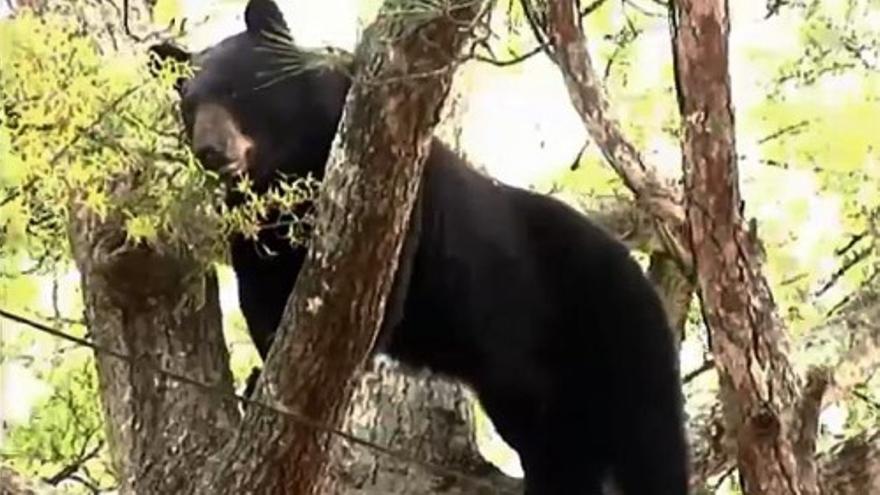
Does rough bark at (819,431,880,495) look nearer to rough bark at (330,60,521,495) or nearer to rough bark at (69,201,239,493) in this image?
rough bark at (330,60,521,495)

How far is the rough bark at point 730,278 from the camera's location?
5.35 feet

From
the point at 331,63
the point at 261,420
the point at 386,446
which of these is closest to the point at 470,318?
the point at 386,446

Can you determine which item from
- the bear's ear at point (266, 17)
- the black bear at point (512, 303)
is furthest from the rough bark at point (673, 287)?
the bear's ear at point (266, 17)

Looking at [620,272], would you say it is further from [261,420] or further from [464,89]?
[261,420]

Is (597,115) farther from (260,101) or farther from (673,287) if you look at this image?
(673,287)

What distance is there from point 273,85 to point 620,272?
2.17 ft

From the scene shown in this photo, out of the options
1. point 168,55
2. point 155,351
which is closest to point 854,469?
point 155,351

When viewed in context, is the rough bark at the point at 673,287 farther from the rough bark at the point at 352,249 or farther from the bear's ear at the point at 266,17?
the rough bark at the point at 352,249

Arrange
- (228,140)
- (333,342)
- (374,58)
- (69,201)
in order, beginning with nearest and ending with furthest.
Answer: (374,58) → (333,342) → (69,201) → (228,140)

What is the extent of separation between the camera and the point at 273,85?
2406 mm

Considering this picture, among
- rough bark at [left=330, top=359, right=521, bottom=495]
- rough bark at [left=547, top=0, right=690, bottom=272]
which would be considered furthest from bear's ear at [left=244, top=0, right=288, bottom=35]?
rough bark at [left=547, top=0, right=690, bottom=272]

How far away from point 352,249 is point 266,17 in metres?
0.68

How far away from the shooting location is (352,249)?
1.79 metres

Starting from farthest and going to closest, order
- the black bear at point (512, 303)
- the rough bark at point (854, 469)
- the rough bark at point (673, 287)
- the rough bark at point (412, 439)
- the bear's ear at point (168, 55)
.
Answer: the rough bark at point (673, 287)
the rough bark at point (412, 439)
the black bear at point (512, 303)
the rough bark at point (854, 469)
the bear's ear at point (168, 55)
